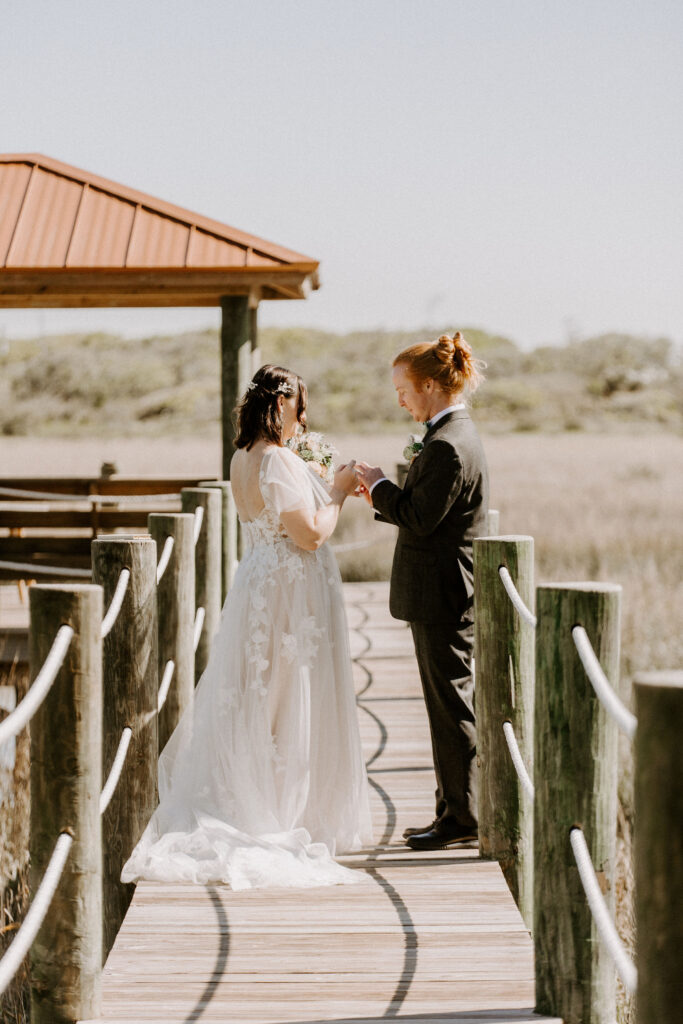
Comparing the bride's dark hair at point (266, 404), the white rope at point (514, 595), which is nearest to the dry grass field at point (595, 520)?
Result: the white rope at point (514, 595)

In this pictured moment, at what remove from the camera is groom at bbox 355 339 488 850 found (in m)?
4.22

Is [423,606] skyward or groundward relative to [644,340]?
groundward

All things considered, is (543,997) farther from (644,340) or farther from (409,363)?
(644,340)

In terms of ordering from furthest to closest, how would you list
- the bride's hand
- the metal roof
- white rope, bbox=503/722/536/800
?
the metal roof < the bride's hand < white rope, bbox=503/722/536/800

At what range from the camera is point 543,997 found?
273cm

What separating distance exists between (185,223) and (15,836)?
15.9ft

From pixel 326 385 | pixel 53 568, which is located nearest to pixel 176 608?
pixel 53 568

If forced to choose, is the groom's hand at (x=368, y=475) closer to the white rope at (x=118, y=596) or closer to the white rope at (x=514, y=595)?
the white rope at (x=514, y=595)

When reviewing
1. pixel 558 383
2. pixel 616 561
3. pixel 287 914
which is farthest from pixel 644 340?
pixel 287 914

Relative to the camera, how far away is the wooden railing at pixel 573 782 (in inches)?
73.5

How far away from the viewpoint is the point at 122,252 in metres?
8.34

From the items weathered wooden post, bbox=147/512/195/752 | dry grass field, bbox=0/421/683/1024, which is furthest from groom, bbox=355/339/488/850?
dry grass field, bbox=0/421/683/1024

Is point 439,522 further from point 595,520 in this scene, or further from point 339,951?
point 595,520

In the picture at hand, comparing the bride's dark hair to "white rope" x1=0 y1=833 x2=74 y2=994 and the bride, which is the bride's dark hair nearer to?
the bride
